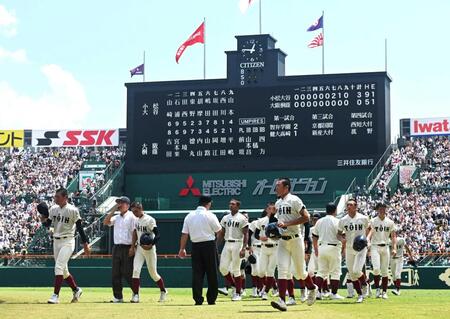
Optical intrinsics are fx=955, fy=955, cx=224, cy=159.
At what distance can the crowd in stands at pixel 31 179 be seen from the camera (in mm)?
47469

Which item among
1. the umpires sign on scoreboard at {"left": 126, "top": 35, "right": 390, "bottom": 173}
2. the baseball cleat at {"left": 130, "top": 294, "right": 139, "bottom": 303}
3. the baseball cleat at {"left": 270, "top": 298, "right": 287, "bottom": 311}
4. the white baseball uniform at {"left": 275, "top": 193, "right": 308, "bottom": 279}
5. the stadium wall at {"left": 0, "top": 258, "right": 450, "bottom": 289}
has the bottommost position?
the stadium wall at {"left": 0, "top": 258, "right": 450, "bottom": 289}

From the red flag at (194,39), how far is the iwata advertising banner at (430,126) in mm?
12244

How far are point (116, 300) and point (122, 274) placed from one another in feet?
2.61

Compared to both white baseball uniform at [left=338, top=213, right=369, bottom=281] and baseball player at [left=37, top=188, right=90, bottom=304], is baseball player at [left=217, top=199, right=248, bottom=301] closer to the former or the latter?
white baseball uniform at [left=338, top=213, right=369, bottom=281]

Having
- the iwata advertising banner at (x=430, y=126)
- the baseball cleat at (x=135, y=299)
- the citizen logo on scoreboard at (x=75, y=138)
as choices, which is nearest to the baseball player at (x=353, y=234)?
the baseball cleat at (x=135, y=299)

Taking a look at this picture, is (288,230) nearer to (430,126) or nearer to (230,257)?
(230,257)

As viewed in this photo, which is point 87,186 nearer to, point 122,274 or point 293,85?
point 293,85

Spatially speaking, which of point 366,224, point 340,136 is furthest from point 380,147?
point 366,224

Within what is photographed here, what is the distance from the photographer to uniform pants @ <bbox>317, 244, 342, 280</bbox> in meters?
20.9

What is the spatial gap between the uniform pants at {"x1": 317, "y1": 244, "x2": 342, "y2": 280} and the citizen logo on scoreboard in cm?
3362

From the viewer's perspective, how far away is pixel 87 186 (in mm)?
48656

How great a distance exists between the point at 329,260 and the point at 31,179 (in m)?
33.5

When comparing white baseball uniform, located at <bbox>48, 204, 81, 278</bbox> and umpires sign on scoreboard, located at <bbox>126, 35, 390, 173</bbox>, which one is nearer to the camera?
white baseball uniform, located at <bbox>48, 204, 81, 278</bbox>

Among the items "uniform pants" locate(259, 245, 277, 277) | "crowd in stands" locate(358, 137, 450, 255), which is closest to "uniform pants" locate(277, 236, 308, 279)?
"uniform pants" locate(259, 245, 277, 277)
